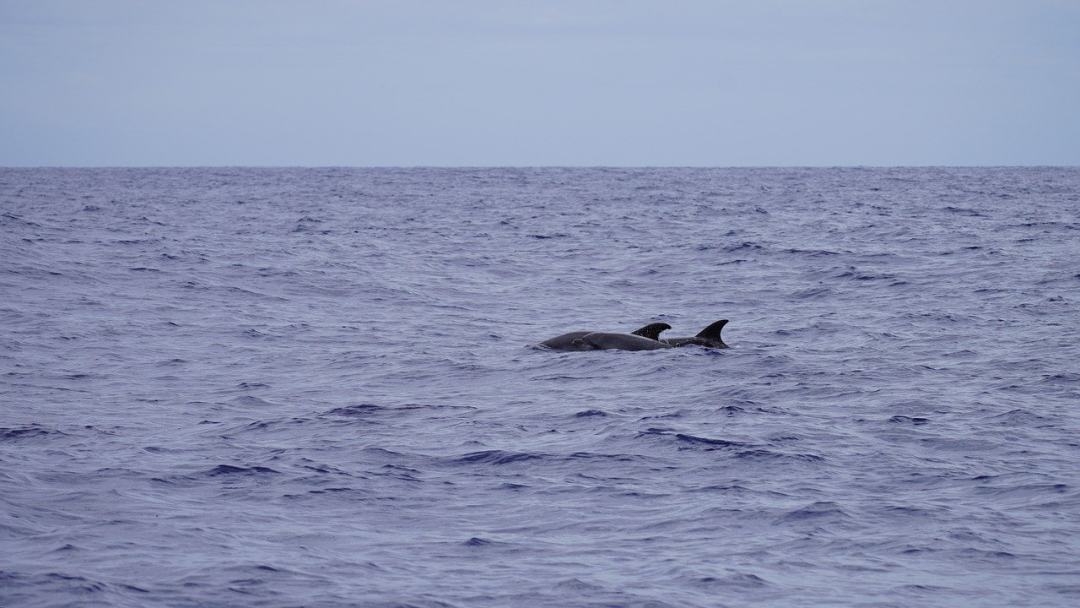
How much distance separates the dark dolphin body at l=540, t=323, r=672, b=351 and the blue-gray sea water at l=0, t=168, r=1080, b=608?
1.28 feet

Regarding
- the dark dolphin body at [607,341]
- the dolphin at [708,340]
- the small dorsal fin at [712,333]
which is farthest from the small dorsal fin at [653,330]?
the small dorsal fin at [712,333]

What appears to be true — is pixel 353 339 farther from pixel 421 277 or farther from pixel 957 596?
pixel 957 596

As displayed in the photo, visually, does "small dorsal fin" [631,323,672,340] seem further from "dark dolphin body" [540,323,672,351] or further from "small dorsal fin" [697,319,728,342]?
"small dorsal fin" [697,319,728,342]

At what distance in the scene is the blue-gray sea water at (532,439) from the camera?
8.98 meters

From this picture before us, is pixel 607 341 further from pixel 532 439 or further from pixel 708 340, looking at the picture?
pixel 532 439

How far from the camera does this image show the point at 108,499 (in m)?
10.7

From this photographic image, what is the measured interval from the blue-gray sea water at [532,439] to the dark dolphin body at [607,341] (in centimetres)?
39

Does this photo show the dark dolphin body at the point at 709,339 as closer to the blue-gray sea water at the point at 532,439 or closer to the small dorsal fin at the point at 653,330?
the small dorsal fin at the point at 653,330

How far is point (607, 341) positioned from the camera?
19.6 meters

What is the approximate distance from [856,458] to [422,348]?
367 inches

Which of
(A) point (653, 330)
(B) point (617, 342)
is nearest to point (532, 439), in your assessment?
(B) point (617, 342)

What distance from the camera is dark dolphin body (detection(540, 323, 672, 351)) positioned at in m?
19.5

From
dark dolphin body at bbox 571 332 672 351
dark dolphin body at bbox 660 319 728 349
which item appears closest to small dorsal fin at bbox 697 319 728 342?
dark dolphin body at bbox 660 319 728 349

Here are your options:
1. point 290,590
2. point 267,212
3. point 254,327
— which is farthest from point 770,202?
point 290,590
